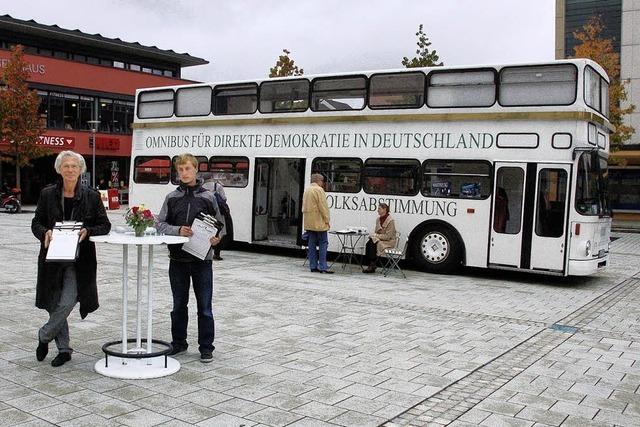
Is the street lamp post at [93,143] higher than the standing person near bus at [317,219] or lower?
higher

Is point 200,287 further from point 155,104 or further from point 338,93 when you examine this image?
point 155,104

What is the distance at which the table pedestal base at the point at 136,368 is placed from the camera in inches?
213

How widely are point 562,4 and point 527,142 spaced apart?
80.7 feet

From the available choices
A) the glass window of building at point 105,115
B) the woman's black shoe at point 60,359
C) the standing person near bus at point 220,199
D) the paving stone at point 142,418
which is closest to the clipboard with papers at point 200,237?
the standing person near bus at point 220,199

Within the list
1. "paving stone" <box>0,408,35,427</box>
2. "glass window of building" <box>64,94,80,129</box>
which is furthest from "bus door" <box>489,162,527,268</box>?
"glass window of building" <box>64,94,80,129</box>

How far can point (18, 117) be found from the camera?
99.2 feet

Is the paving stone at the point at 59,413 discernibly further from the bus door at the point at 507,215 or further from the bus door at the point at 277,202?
the bus door at the point at 277,202

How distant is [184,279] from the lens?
5.95m

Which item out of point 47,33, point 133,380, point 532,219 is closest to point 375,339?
point 133,380

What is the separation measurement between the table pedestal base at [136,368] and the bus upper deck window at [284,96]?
30.3 ft

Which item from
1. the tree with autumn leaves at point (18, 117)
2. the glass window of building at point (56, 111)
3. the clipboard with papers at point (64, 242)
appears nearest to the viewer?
the clipboard with papers at point (64, 242)

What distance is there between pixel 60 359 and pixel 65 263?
825mm

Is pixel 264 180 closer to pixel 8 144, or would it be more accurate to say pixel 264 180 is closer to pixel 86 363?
pixel 86 363

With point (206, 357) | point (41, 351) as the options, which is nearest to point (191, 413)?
point (206, 357)
